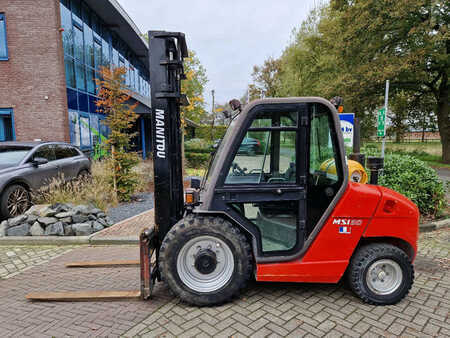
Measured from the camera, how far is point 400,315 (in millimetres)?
2904

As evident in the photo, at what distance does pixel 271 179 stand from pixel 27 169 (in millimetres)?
6591

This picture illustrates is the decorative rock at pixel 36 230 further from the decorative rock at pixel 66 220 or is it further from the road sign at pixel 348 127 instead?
the road sign at pixel 348 127

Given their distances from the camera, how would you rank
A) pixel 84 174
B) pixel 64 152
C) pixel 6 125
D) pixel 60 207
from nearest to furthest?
pixel 60 207 < pixel 64 152 < pixel 84 174 < pixel 6 125

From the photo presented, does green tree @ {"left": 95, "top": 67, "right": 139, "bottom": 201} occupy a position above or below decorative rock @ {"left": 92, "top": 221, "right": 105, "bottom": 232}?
above

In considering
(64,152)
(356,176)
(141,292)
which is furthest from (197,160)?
(141,292)

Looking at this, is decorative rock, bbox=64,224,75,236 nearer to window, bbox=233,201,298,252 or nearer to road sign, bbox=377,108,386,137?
window, bbox=233,201,298,252

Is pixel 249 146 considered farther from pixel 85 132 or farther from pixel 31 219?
pixel 85 132

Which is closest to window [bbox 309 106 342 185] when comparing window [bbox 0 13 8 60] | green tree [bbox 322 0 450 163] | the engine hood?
the engine hood

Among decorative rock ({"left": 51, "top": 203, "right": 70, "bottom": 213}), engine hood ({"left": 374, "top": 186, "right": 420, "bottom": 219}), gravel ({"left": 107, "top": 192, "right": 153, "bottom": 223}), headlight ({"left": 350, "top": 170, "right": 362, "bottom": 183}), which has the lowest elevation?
gravel ({"left": 107, "top": 192, "right": 153, "bottom": 223})

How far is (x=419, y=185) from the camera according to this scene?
5758mm

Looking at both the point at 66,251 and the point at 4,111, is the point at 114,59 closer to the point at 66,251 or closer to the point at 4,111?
the point at 4,111

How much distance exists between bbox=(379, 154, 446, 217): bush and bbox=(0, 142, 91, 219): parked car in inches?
323

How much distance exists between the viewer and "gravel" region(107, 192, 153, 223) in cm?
689

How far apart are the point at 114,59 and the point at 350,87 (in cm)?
1662
